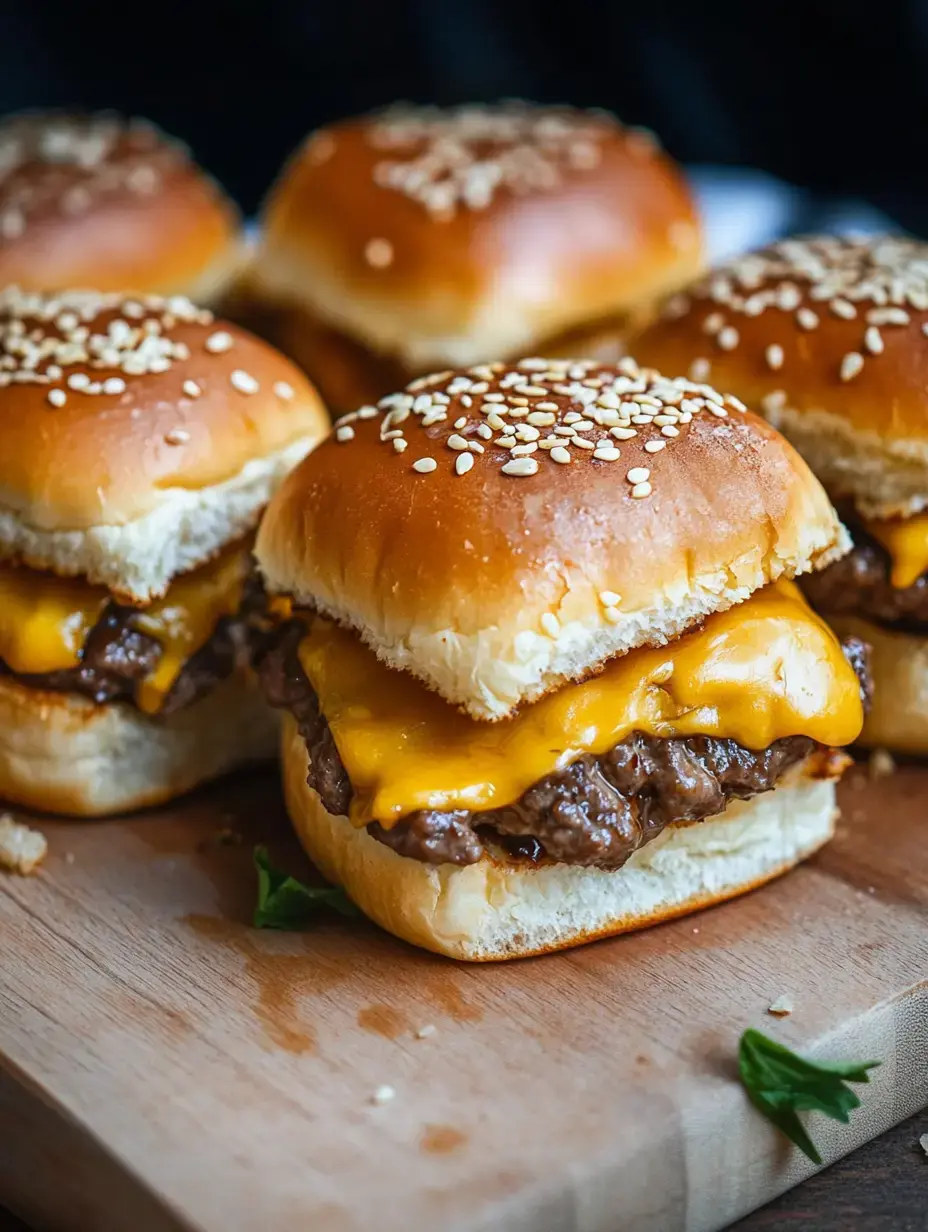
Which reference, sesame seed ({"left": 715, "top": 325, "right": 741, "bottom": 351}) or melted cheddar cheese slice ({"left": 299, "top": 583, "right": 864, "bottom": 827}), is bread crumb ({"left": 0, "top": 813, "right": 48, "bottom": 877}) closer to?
melted cheddar cheese slice ({"left": 299, "top": 583, "right": 864, "bottom": 827})

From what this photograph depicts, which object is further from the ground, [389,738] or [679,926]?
[389,738]

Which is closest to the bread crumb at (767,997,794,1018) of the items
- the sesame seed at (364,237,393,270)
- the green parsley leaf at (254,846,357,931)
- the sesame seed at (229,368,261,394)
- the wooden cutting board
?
the wooden cutting board

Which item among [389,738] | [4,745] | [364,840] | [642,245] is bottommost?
[4,745]

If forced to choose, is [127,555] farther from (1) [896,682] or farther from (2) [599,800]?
(1) [896,682]

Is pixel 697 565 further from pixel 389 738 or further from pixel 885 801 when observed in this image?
pixel 885 801

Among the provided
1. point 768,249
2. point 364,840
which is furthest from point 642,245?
point 364,840

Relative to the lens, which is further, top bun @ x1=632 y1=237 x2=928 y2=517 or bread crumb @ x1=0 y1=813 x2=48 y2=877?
top bun @ x1=632 y1=237 x2=928 y2=517
